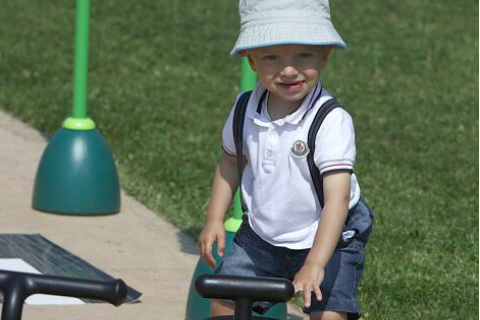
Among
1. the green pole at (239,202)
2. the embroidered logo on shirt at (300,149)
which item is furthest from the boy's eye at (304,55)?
the green pole at (239,202)

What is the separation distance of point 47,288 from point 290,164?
1242mm

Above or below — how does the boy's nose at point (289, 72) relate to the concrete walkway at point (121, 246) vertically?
above

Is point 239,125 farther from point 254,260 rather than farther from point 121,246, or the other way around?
point 121,246

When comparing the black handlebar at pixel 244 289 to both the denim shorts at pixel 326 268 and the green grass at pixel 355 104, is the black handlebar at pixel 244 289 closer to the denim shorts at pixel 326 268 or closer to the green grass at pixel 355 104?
the denim shorts at pixel 326 268

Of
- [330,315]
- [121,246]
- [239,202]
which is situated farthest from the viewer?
[121,246]

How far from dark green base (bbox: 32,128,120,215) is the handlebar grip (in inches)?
143

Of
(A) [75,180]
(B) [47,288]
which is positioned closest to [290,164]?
(B) [47,288]

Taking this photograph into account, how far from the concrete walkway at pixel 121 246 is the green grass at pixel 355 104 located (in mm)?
224

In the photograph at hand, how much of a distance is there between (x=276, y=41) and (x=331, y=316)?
87 cm

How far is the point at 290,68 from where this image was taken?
3580mm

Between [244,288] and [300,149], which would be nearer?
[244,288]

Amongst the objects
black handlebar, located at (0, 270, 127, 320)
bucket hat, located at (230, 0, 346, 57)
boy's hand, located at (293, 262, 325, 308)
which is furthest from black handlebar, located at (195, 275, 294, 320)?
bucket hat, located at (230, 0, 346, 57)

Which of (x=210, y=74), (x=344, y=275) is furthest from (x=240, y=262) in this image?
(x=210, y=74)

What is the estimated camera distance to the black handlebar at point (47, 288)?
8.31 feet
